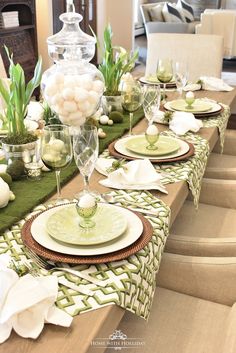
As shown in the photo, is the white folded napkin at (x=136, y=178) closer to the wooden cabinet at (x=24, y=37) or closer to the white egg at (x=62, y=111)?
the white egg at (x=62, y=111)

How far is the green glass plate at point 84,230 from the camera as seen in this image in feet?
2.96

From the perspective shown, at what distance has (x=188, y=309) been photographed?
122cm

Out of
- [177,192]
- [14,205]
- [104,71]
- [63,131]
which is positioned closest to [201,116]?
[104,71]

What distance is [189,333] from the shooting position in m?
1.13

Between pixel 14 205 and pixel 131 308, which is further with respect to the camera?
pixel 14 205

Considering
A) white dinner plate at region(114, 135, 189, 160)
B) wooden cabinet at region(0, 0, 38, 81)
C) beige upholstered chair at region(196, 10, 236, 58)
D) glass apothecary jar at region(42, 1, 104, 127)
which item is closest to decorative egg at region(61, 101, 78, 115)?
glass apothecary jar at region(42, 1, 104, 127)

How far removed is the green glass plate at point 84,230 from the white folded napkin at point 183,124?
76 centimetres

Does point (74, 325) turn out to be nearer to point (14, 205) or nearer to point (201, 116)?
point (14, 205)

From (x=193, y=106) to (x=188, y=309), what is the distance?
1.09 metres

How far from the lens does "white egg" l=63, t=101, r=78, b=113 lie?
4.47ft

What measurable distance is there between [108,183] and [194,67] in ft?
6.29

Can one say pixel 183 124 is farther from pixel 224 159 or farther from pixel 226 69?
pixel 226 69

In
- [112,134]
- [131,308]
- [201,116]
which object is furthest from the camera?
[201,116]

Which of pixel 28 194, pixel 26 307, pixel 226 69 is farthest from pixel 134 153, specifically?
pixel 226 69
